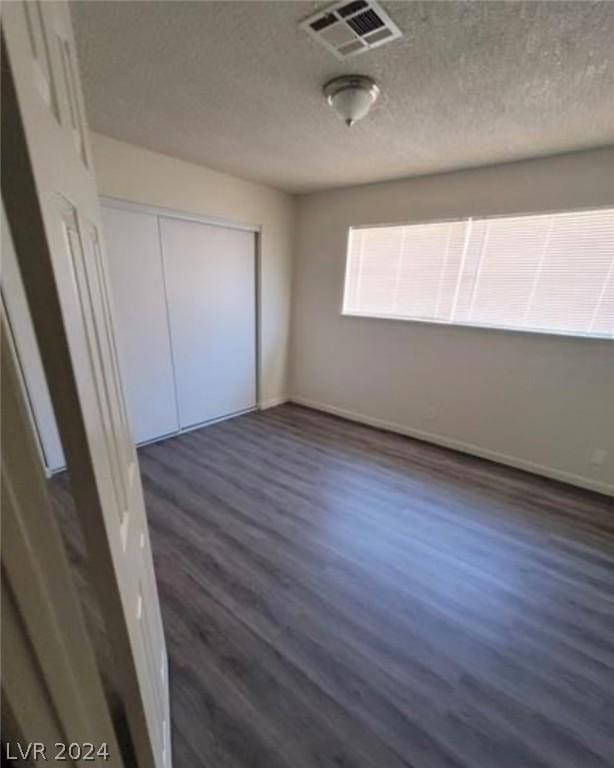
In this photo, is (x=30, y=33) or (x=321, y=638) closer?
(x=30, y=33)

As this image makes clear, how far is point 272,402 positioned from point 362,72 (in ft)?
10.6

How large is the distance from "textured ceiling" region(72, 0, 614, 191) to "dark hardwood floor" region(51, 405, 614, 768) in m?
2.32

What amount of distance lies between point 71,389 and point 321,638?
60.3 inches

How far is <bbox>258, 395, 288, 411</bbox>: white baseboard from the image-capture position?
13.6 feet

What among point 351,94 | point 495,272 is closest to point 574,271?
point 495,272

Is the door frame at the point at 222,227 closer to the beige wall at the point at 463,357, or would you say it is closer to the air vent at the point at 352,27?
the beige wall at the point at 463,357

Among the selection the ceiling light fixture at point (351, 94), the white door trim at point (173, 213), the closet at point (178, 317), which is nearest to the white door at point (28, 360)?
the closet at point (178, 317)

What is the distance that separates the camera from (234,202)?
3268 millimetres

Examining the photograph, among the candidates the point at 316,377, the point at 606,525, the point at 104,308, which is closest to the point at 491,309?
the point at 606,525

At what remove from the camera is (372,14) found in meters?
1.22

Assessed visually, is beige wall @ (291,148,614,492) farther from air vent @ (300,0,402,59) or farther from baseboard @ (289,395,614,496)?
air vent @ (300,0,402,59)

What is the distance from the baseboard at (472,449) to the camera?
2680 mm

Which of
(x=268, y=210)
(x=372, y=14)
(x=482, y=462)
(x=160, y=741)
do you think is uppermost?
(x=372, y=14)

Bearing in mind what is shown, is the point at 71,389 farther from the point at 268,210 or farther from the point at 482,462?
the point at 268,210
